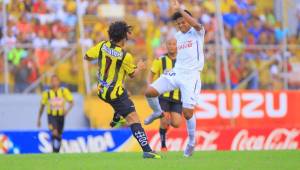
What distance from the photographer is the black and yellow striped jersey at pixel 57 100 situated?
20.6m

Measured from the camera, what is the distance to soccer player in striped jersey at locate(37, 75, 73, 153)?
2034cm

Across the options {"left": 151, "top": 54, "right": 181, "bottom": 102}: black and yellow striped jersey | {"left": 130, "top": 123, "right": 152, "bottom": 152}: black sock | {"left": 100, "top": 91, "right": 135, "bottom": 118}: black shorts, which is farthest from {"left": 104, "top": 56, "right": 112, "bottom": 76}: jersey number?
{"left": 151, "top": 54, "right": 181, "bottom": 102}: black and yellow striped jersey

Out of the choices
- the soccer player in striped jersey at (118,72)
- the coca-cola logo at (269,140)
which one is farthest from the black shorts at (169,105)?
the coca-cola logo at (269,140)

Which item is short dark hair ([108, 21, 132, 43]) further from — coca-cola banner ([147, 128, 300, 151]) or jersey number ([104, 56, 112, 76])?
coca-cola banner ([147, 128, 300, 151])

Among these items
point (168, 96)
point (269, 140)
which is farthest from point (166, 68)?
point (269, 140)

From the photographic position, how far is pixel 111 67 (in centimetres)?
1234

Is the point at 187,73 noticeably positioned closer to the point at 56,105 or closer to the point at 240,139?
the point at 56,105

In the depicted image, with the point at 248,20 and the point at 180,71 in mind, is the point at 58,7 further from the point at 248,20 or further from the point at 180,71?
the point at 180,71

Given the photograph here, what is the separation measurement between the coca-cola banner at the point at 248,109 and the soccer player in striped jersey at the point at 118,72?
10762mm

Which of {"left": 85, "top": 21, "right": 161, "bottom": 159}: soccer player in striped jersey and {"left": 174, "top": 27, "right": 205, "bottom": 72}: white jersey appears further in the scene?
{"left": 174, "top": 27, "right": 205, "bottom": 72}: white jersey

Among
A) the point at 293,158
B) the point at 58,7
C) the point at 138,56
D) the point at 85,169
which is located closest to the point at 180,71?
the point at 293,158

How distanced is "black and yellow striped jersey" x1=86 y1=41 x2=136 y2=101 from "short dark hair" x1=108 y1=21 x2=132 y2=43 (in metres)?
0.12

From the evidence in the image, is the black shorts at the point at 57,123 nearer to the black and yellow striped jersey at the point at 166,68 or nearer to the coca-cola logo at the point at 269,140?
the black and yellow striped jersey at the point at 166,68

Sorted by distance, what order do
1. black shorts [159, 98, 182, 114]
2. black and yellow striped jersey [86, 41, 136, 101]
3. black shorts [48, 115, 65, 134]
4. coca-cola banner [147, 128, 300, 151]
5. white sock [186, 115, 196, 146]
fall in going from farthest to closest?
coca-cola banner [147, 128, 300, 151]
black shorts [48, 115, 65, 134]
black shorts [159, 98, 182, 114]
white sock [186, 115, 196, 146]
black and yellow striped jersey [86, 41, 136, 101]
